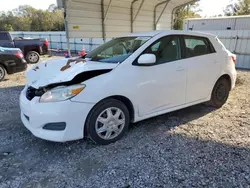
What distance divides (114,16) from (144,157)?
6441 millimetres

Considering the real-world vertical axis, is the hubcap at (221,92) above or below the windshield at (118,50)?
below

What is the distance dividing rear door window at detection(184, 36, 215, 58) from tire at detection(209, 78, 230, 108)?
0.73m

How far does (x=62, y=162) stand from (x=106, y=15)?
6120mm

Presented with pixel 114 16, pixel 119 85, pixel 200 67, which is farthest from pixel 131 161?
pixel 114 16

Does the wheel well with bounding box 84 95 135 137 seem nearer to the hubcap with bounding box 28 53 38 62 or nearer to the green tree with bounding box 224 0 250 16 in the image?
the hubcap with bounding box 28 53 38 62

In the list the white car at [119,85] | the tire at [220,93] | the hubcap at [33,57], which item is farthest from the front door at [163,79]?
the hubcap at [33,57]

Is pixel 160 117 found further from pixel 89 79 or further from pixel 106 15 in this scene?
pixel 106 15

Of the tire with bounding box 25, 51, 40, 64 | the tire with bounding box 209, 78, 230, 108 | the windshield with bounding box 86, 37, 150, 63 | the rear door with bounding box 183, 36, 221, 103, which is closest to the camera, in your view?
the windshield with bounding box 86, 37, 150, 63

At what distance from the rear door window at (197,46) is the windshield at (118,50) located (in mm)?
832

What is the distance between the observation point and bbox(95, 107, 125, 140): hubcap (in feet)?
9.92

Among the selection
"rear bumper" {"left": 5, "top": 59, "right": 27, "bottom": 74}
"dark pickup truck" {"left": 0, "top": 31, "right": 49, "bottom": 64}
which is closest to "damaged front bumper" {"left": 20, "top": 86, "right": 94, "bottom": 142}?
"rear bumper" {"left": 5, "top": 59, "right": 27, "bottom": 74}

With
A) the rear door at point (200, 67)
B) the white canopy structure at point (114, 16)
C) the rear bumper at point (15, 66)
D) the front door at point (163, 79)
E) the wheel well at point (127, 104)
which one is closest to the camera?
the wheel well at point (127, 104)

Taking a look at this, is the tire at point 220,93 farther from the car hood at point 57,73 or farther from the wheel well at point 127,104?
the car hood at point 57,73

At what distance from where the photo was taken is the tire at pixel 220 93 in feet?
14.5
